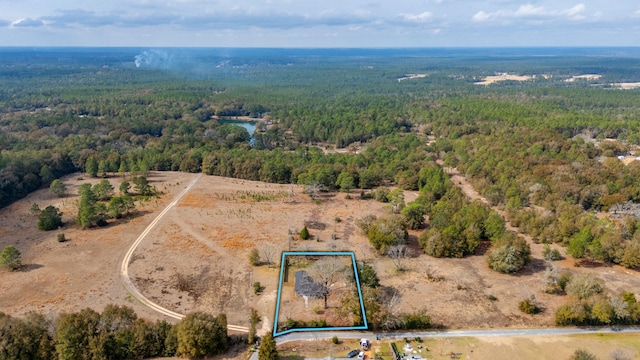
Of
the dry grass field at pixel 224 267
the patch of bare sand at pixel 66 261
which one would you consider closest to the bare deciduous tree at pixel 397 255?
the dry grass field at pixel 224 267

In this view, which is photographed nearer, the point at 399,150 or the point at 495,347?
the point at 495,347

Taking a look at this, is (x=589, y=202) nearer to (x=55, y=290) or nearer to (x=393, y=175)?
(x=393, y=175)

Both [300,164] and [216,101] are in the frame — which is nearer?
[300,164]

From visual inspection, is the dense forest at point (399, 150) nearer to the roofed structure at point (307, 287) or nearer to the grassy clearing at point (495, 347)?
the grassy clearing at point (495, 347)

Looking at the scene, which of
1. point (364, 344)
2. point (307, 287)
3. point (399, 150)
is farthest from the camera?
point (399, 150)

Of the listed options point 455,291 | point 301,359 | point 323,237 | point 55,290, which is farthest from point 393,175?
point 55,290

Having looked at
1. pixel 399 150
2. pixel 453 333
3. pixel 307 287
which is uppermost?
pixel 399 150

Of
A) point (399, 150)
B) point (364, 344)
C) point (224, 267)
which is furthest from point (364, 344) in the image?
point (399, 150)

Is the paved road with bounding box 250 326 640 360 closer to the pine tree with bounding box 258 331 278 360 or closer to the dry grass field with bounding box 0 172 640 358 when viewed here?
the dry grass field with bounding box 0 172 640 358

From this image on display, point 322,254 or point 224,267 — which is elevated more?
point 322,254

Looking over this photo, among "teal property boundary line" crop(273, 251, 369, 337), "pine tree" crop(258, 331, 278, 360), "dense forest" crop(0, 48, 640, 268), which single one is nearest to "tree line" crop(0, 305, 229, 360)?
"pine tree" crop(258, 331, 278, 360)

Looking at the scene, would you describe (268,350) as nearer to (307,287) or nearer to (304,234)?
(307,287)
